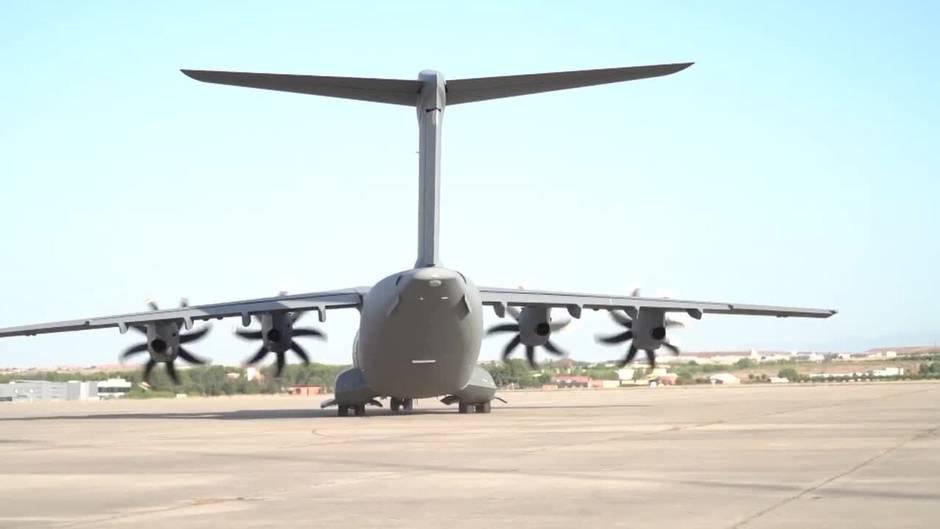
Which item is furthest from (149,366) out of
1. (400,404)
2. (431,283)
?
(431,283)

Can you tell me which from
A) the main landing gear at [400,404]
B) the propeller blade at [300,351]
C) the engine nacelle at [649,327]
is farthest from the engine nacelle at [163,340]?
the engine nacelle at [649,327]

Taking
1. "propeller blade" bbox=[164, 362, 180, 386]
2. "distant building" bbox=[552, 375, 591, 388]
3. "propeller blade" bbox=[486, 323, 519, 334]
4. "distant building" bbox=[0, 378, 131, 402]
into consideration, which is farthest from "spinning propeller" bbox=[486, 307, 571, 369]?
"distant building" bbox=[552, 375, 591, 388]

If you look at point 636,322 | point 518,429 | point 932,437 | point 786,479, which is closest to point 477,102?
point 518,429

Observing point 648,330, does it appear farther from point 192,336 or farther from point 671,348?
point 192,336

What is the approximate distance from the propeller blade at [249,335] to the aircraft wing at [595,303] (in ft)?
20.4

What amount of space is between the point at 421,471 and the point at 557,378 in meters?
73.3

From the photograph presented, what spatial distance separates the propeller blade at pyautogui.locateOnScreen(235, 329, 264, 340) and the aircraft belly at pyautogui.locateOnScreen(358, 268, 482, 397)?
14.1 ft

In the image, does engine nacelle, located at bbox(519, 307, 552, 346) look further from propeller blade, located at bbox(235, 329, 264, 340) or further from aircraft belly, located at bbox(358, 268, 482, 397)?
propeller blade, located at bbox(235, 329, 264, 340)

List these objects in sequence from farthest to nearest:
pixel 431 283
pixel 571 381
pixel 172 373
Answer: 1. pixel 571 381
2. pixel 172 373
3. pixel 431 283

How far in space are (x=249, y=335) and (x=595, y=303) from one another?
9.11 metres

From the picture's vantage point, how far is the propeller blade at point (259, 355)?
31.7 m

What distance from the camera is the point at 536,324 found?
102ft

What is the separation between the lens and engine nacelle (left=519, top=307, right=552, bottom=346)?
102ft

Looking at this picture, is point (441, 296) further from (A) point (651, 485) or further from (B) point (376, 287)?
(A) point (651, 485)
